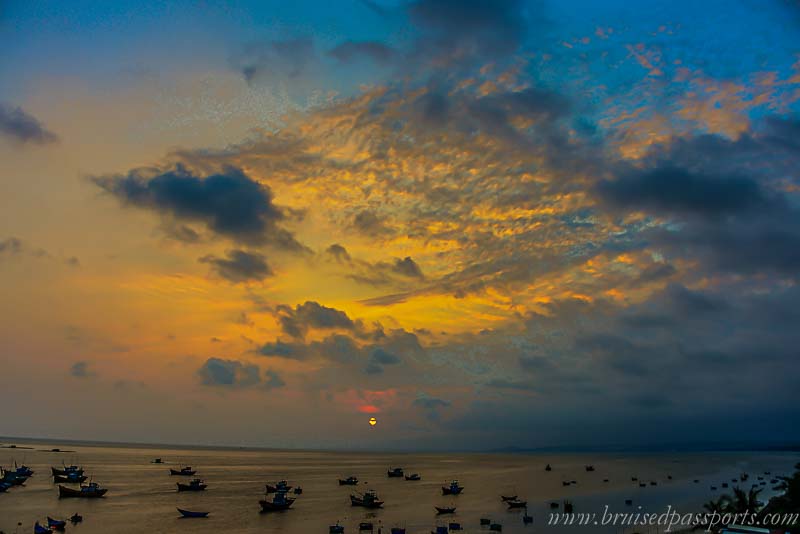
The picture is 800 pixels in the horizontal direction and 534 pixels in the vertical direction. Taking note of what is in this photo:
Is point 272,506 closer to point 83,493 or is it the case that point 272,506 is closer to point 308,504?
point 308,504

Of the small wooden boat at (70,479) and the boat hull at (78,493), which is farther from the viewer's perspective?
the small wooden boat at (70,479)

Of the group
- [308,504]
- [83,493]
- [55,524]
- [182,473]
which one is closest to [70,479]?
[83,493]

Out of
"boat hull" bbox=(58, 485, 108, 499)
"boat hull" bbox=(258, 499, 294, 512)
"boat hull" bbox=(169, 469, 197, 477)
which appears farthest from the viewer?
"boat hull" bbox=(169, 469, 197, 477)

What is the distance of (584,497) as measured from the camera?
10112 centimetres

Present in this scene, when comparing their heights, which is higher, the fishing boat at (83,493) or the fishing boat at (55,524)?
the fishing boat at (55,524)

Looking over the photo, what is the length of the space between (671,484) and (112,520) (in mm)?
112917

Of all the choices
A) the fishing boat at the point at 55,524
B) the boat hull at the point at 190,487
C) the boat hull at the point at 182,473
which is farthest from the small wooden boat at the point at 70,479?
the fishing boat at the point at 55,524

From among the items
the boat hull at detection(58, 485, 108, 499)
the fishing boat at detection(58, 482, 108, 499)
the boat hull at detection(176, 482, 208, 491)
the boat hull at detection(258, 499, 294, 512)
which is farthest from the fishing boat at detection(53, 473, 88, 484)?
the boat hull at detection(258, 499, 294, 512)

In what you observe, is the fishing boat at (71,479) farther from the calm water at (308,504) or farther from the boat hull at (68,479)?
the calm water at (308,504)

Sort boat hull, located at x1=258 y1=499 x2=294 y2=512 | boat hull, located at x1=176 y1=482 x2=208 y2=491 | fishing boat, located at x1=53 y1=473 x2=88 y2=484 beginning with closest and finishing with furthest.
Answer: boat hull, located at x1=258 y1=499 x2=294 y2=512 < boat hull, located at x1=176 y1=482 x2=208 y2=491 < fishing boat, located at x1=53 y1=473 x2=88 y2=484

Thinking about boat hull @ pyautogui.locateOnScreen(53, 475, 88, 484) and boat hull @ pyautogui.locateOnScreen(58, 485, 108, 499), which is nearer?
boat hull @ pyautogui.locateOnScreen(58, 485, 108, 499)

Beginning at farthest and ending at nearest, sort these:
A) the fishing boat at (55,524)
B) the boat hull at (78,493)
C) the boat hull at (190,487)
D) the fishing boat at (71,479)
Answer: the fishing boat at (71,479)
the boat hull at (190,487)
the boat hull at (78,493)
the fishing boat at (55,524)

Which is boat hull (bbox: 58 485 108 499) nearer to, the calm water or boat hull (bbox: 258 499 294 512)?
the calm water

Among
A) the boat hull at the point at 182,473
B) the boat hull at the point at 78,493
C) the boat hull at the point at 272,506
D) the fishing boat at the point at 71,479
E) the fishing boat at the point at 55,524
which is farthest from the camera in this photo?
the boat hull at the point at 182,473
